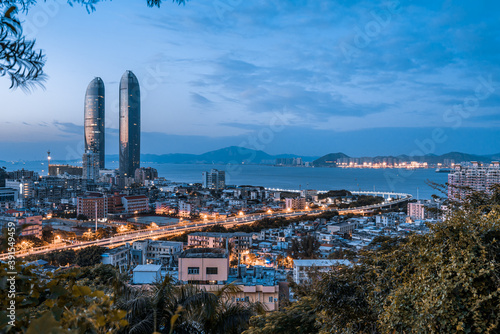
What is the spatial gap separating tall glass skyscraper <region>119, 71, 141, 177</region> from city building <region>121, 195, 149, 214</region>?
31.7 metres

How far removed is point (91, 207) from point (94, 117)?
92.5ft

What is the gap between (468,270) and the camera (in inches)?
51.3

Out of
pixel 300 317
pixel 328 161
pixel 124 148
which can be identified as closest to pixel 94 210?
pixel 300 317

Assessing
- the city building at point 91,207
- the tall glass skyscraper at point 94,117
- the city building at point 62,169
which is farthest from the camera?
the city building at point 62,169

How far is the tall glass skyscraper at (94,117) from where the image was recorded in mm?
44344

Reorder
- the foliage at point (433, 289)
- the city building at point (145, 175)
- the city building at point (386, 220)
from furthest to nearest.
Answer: the city building at point (145, 175), the city building at point (386, 220), the foliage at point (433, 289)

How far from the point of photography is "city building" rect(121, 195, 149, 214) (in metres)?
23.0

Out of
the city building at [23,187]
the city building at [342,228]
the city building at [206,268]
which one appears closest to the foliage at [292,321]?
the city building at [206,268]

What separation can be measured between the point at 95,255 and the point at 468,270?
9950 mm

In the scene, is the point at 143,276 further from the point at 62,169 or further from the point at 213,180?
the point at 62,169

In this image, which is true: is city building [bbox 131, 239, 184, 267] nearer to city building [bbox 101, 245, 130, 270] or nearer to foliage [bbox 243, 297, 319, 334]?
city building [bbox 101, 245, 130, 270]

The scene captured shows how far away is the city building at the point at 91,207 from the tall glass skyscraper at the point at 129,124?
34.1 meters

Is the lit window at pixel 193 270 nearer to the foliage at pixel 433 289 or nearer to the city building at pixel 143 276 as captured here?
the city building at pixel 143 276

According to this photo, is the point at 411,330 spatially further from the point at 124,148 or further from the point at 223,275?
the point at 124,148
